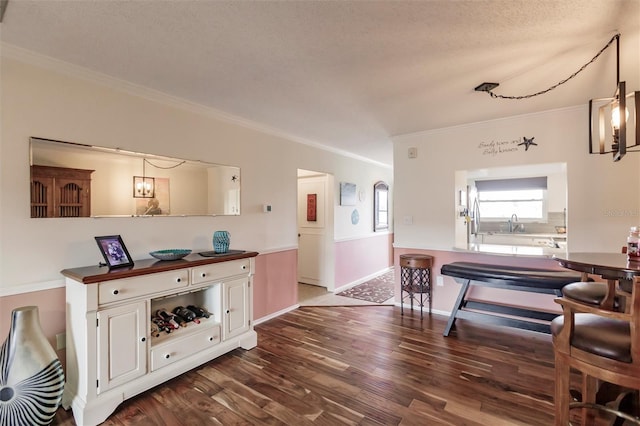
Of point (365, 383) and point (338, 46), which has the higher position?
point (338, 46)

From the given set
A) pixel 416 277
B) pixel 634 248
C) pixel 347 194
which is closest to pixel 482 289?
pixel 416 277

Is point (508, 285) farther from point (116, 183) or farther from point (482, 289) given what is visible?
point (116, 183)

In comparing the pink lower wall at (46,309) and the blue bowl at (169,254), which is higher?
the blue bowl at (169,254)

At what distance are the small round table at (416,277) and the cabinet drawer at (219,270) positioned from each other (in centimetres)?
207

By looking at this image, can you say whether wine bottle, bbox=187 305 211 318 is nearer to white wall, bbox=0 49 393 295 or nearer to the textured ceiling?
white wall, bbox=0 49 393 295

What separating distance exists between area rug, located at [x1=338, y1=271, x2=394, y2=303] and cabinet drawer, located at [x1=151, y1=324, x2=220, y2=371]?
254 centimetres

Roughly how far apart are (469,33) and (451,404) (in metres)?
2.42

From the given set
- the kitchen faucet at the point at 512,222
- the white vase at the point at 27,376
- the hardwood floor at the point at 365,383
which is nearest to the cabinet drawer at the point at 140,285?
the white vase at the point at 27,376

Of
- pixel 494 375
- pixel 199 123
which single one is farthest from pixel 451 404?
pixel 199 123

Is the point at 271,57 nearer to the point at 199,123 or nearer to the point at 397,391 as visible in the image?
the point at 199,123

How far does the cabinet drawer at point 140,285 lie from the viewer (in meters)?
1.92

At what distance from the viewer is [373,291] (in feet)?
16.3

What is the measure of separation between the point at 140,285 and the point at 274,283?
6.04 ft

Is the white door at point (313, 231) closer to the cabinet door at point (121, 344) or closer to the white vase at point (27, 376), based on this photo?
the cabinet door at point (121, 344)
